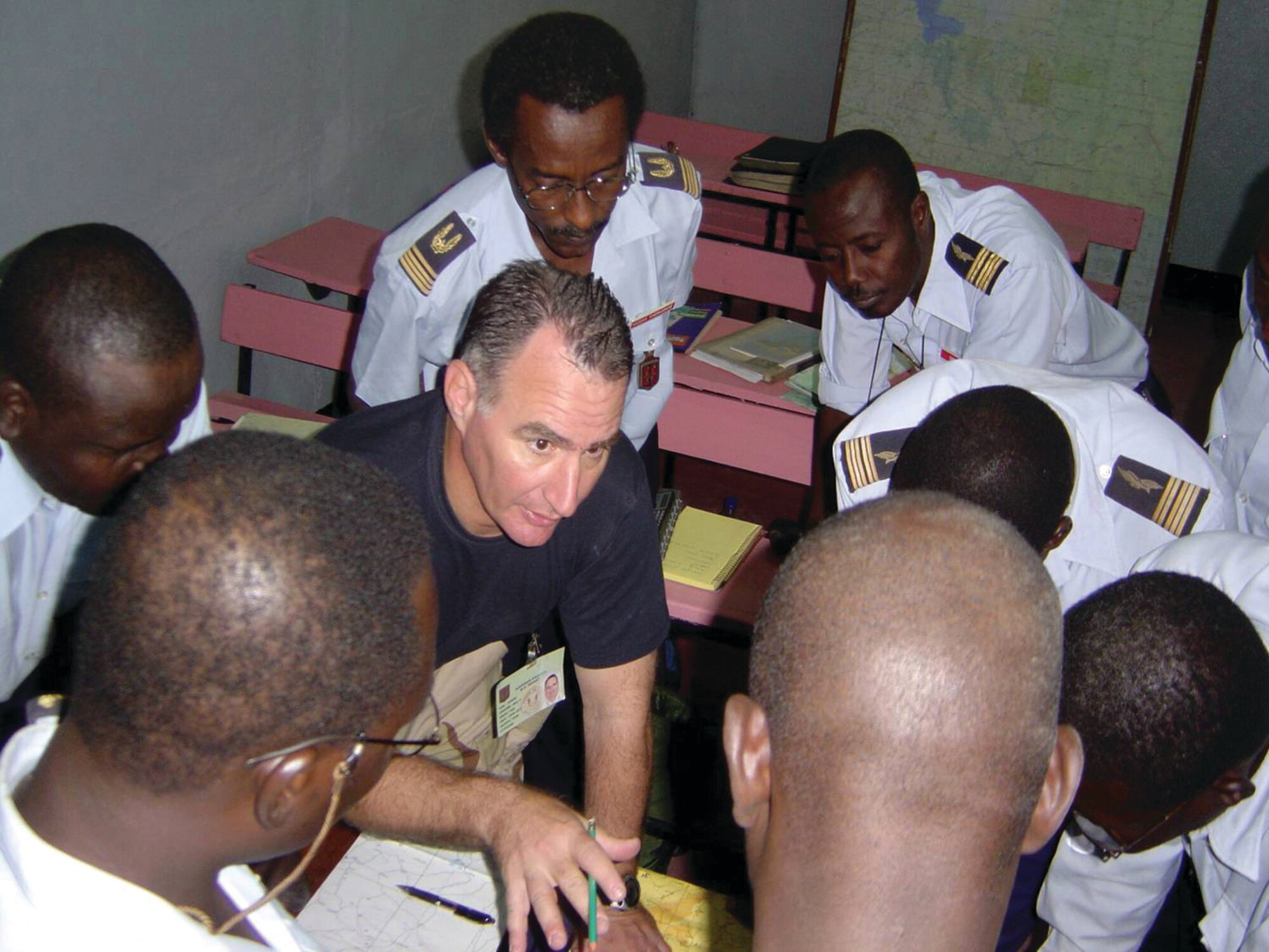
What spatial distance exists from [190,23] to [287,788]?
283 cm

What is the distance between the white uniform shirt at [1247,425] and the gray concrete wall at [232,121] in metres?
2.90

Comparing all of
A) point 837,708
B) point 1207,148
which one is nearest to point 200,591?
point 837,708

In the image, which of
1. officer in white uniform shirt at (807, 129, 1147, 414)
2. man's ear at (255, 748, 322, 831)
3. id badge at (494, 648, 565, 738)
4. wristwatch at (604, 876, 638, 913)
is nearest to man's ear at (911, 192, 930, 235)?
officer in white uniform shirt at (807, 129, 1147, 414)

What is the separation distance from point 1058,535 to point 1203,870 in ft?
1.94

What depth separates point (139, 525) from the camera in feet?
2.98

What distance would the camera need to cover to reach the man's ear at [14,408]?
1.73 m

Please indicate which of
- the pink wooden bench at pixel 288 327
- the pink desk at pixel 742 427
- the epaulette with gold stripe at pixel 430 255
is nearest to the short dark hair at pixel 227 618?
the epaulette with gold stripe at pixel 430 255

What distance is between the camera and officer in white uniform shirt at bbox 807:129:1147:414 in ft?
8.88

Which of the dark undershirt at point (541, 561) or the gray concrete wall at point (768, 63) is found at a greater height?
the gray concrete wall at point (768, 63)

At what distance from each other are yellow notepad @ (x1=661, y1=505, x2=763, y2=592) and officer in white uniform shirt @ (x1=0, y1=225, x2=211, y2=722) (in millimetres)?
1115

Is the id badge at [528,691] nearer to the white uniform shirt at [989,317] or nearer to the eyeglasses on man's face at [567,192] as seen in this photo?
the eyeglasses on man's face at [567,192]

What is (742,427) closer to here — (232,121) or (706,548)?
(706,548)

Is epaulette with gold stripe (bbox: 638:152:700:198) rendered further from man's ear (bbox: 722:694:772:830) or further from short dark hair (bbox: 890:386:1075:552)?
man's ear (bbox: 722:694:772:830)

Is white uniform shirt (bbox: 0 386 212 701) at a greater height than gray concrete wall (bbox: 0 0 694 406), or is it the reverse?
gray concrete wall (bbox: 0 0 694 406)
